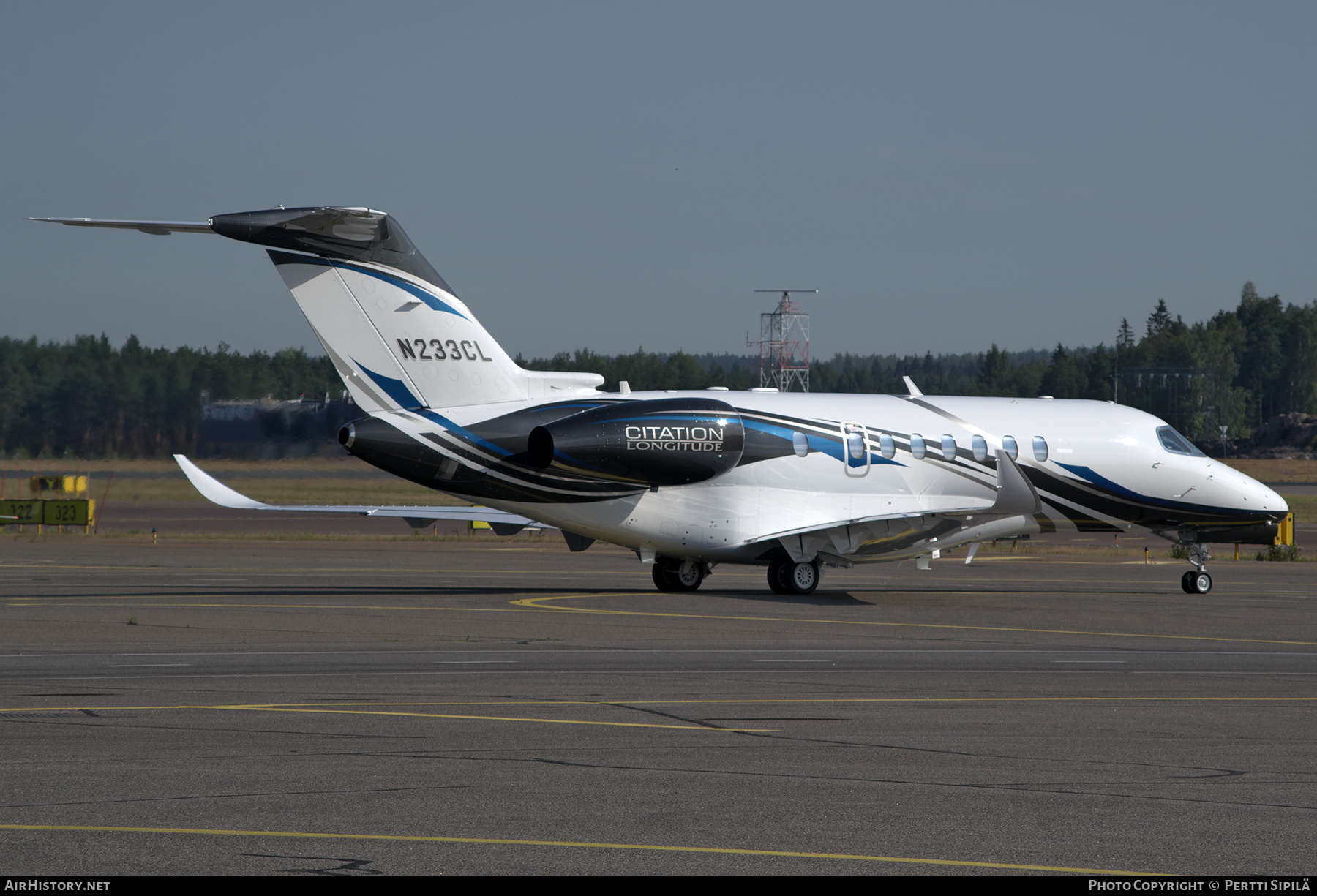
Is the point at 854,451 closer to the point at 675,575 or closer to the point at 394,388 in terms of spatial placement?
the point at 675,575

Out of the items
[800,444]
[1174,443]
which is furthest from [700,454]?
[1174,443]

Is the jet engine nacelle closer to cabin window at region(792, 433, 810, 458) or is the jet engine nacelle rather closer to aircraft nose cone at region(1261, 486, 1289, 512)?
cabin window at region(792, 433, 810, 458)

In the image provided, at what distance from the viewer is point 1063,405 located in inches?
1123

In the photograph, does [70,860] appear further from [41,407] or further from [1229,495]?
[41,407]

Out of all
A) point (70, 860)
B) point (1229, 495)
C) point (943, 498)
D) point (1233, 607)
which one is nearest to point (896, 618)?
point (943, 498)

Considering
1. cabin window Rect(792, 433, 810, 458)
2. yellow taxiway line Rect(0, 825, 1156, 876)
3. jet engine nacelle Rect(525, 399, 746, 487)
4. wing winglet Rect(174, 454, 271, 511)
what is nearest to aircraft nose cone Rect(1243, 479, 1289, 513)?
cabin window Rect(792, 433, 810, 458)

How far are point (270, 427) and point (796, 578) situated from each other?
36.5 m

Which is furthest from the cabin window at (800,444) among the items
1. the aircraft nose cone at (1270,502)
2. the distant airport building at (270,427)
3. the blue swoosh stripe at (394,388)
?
the distant airport building at (270,427)

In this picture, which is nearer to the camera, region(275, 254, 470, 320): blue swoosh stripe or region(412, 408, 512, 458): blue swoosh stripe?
region(275, 254, 470, 320): blue swoosh stripe

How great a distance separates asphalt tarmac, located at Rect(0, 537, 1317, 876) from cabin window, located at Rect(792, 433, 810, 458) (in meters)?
3.12

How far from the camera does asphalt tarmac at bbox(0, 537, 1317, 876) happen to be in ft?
24.2

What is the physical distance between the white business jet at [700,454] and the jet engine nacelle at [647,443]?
3 cm

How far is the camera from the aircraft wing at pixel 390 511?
24750 mm

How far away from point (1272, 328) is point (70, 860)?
180 meters
